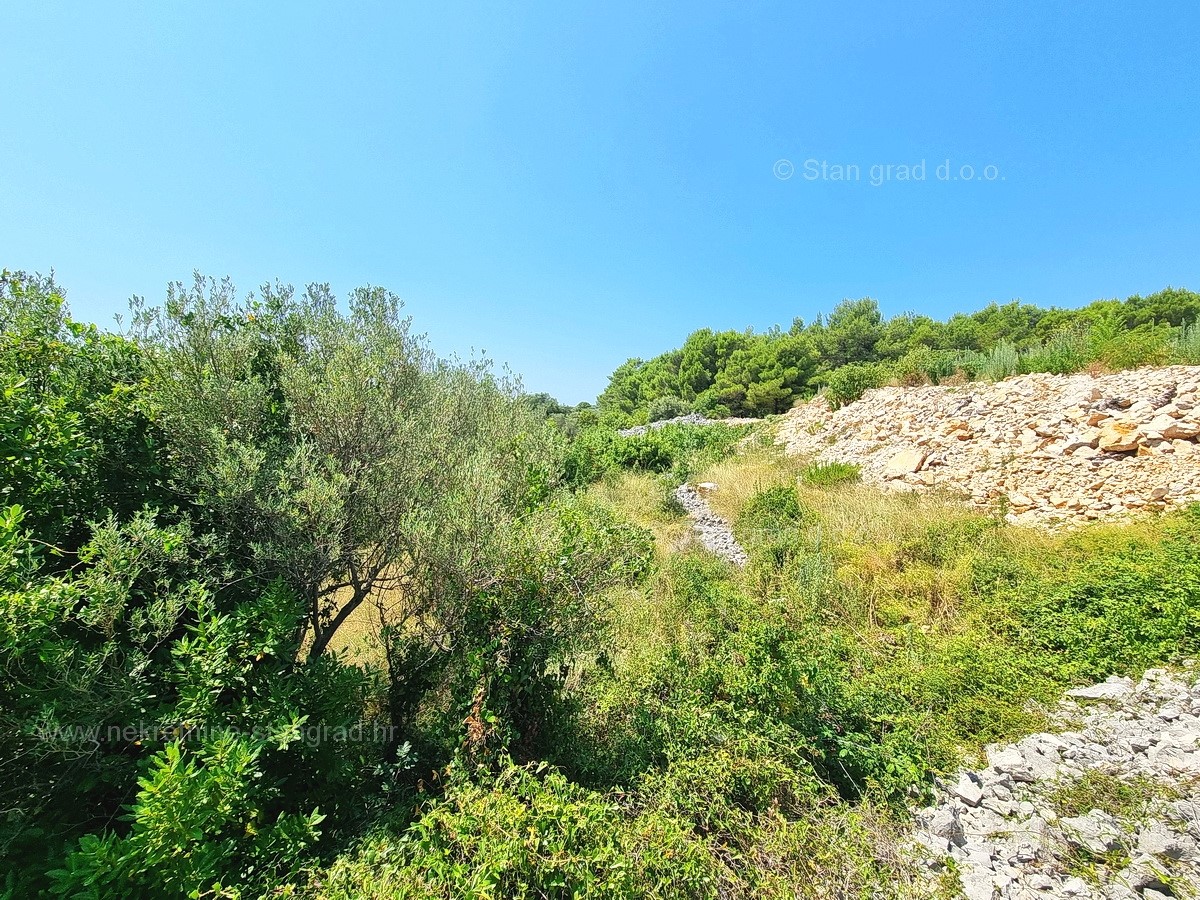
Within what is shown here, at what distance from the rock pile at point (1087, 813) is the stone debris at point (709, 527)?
3.48 metres

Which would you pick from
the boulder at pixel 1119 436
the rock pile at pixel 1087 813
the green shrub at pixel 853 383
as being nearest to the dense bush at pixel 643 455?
the green shrub at pixel 853 383

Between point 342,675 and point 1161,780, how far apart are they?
4.71m

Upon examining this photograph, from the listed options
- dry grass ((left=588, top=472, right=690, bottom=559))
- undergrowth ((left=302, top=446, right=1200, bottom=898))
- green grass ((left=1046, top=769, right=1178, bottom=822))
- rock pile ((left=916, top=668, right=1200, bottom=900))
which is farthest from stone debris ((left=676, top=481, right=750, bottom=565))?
green grass ((left=1046, top=769, right=1178, bottom=822))

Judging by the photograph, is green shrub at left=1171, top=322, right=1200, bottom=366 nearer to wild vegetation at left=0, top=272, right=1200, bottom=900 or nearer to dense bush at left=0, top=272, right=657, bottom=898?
wild vegetation at left=0, top=272, right=1200, bottom=900

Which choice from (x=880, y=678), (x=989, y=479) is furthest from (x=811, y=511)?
(x=880, y=678)

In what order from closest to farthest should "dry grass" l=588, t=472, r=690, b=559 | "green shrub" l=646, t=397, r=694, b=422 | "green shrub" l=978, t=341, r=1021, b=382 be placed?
"dry grass" l=588, t=472, r=690, b=559, "green shrub" l=978, t=341, r=1021, b=382, "green shrub" l=646, t=397, r=694, b=422

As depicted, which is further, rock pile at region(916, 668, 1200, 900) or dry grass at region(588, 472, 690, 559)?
dry grass at region(588, 472, 690, 559)

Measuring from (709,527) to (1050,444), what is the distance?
544 centimetres

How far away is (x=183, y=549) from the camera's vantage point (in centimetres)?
229

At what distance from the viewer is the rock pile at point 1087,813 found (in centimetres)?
198

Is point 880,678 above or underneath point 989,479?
underneath

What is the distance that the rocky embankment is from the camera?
Answer: 5621 mm

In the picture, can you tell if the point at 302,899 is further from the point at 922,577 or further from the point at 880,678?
the point at 922,577

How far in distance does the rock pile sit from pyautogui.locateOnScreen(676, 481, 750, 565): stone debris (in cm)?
348
